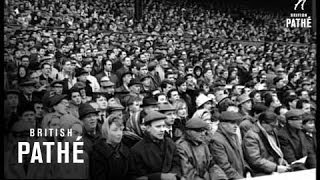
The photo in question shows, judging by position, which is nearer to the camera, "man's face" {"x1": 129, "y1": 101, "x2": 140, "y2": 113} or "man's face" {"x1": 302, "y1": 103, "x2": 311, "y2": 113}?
"man's face" {"x1": 129, "y1": 101, "x2": 140, "y2": 113}

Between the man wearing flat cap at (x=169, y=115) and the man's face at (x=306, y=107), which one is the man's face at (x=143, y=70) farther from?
the man's face at (x=306, y=107)

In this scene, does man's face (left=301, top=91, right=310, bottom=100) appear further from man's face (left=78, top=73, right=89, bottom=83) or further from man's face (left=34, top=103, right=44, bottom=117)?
man's face (left=34, top=103, right=44, bottom=117)

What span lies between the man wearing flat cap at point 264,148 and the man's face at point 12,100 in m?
2.53

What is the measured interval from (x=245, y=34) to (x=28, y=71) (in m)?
2.72

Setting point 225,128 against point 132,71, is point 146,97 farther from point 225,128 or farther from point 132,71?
point 225,128

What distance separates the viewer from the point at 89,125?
21.2ft

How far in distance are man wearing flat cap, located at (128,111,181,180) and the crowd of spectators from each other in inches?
0.4

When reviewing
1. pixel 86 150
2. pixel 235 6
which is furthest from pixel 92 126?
pixel 235 6

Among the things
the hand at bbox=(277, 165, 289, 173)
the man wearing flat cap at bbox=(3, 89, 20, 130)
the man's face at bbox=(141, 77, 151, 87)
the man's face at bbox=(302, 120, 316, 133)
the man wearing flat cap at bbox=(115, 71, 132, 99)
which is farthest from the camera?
the man's face at bbox=(302, 120, 316, 133)

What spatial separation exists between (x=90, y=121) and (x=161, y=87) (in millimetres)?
933

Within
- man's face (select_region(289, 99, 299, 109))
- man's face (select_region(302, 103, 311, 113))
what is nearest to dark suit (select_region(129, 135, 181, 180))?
man's face (select_region(289, 99, 299, 109))

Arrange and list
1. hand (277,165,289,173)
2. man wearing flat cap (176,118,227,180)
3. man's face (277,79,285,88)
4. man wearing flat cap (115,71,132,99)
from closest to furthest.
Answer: man wearing flat cap (176,118,227,180) → man wearing flat cap (115,71,132,99) → hand (277,165,289,173) → man's face (277,79,285,88)

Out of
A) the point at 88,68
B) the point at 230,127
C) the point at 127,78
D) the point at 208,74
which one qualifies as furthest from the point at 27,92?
the point at 230,127

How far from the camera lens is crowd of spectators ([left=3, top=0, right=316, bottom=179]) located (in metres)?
6.41
